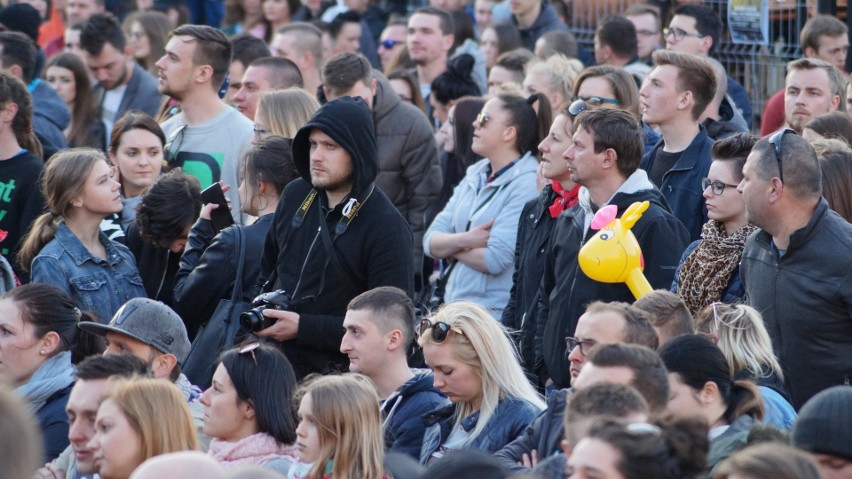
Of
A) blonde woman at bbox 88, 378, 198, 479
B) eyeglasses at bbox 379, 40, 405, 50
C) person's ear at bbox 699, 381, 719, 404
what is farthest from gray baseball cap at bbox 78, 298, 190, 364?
eyeglasses at bbox 379, 40, 405, 50

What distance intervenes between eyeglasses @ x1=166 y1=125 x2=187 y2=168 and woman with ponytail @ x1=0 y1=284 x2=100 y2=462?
2.04 metres

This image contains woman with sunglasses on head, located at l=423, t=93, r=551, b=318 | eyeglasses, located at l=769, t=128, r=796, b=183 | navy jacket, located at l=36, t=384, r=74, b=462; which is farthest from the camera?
woman with sunglasses on head, located at l=423, t=93, r=551, b=318

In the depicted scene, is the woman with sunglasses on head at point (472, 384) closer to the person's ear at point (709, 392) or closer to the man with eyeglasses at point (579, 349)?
the man with eyeglasses at point (579, 349)

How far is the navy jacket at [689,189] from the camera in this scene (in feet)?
22.1

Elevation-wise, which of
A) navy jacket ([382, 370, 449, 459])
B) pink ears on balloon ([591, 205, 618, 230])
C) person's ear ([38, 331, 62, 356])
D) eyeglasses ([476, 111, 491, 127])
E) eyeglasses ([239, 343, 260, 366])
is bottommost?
navy jacket ([382, 370, 449, 459])

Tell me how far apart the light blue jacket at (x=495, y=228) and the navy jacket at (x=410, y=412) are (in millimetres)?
Result: 1755

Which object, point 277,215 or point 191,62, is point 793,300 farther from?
point 191,62

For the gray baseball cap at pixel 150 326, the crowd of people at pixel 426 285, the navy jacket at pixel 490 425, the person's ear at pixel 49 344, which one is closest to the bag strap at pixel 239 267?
the crowd of people at pixel 426 285

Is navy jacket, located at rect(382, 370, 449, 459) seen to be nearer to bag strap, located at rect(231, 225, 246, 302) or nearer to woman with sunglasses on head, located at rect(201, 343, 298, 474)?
woman with sunglasses on head, located at rect(201, 343, 298, 474)

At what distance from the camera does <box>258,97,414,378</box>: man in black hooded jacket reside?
5852mm

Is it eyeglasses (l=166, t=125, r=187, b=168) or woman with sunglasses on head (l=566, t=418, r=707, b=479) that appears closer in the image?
woman with sunglasses on head (l=566, t=418, r=707, b=479)

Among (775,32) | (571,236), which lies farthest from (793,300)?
(775,32)

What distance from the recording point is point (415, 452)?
5270 mm

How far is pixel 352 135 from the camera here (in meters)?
5.95
